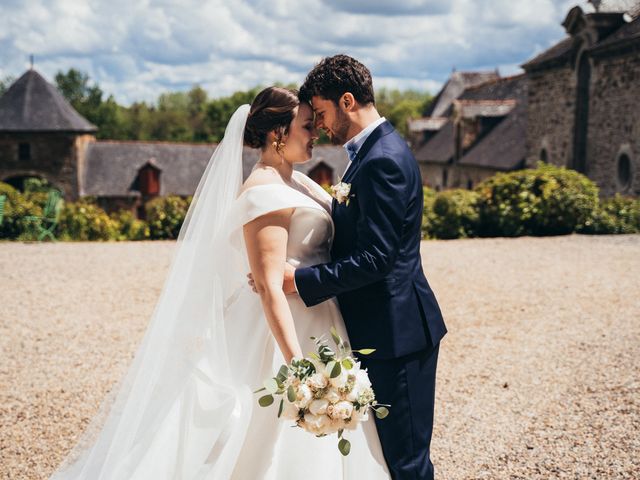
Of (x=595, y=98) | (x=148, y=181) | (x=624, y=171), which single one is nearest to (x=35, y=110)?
(x=148, y=181)

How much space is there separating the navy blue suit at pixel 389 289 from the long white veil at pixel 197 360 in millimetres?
572

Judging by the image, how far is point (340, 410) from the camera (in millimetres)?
2371

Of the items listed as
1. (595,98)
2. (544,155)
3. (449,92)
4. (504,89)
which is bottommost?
(544,155)

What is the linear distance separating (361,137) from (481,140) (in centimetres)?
2603

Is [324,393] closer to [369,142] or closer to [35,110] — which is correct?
[369,142]

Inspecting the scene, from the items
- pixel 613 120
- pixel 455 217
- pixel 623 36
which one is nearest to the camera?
pixel 455 217

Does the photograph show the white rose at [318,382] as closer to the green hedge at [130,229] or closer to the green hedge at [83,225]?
the green hedge at [130,229]

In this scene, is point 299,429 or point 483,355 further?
point 483,355

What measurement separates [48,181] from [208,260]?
35285 mm

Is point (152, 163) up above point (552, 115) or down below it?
below

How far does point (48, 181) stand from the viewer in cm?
3516

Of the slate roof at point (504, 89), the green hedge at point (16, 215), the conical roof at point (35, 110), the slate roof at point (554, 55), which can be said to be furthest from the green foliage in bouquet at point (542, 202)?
the conical roof at point (35, 110)

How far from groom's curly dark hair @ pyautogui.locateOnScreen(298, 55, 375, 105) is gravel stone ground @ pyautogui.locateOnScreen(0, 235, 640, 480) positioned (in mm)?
2629

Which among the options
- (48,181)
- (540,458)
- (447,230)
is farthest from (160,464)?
(48,181)
